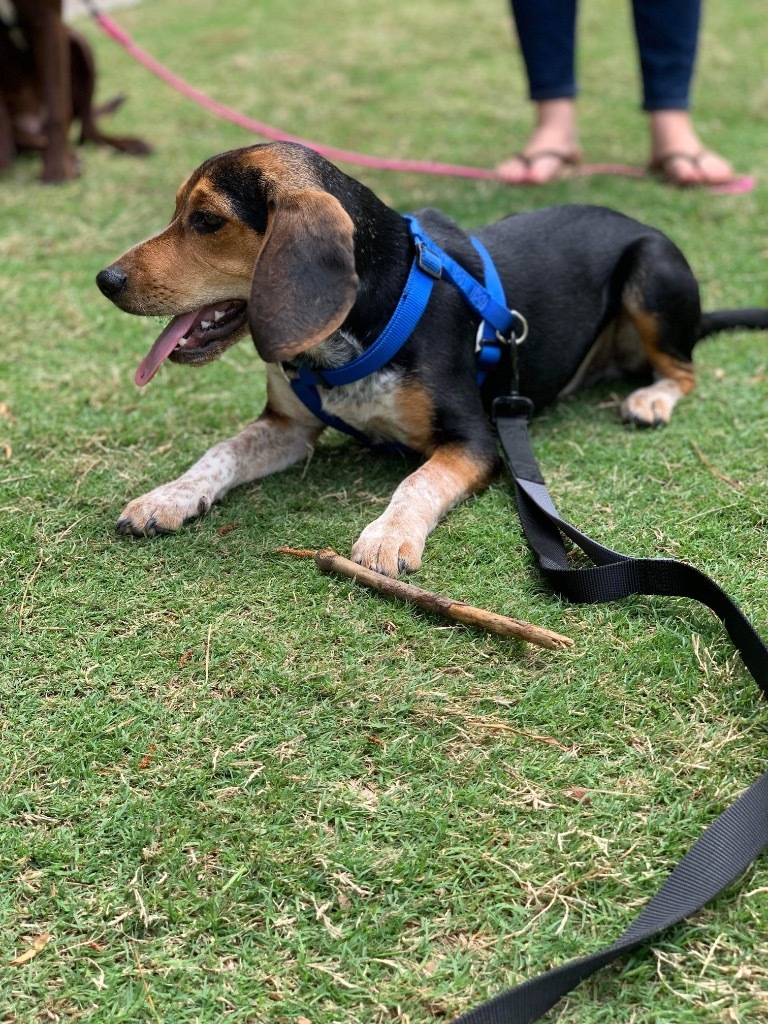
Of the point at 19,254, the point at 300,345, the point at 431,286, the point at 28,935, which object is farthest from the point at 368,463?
the point at 19,254

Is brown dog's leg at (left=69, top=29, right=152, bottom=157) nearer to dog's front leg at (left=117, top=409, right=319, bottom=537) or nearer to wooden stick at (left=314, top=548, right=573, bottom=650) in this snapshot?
dog's front leg at (left=117, top=409, right=319, bottom=537)

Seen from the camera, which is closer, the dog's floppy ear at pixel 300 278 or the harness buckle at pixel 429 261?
the dog's floppy ear at pixel 300 278

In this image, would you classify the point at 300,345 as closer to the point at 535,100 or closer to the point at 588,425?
the point at 588,425

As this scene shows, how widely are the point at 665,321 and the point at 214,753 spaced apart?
275cm

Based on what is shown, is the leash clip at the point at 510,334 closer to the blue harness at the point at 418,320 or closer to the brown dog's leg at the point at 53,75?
the blue harness at the point at 418,320

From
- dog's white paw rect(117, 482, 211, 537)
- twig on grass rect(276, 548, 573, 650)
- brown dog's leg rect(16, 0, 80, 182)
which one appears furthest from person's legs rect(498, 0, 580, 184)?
twig on grass rect(276, 548, 573, 650)

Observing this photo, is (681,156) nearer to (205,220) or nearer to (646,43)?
(646,43)

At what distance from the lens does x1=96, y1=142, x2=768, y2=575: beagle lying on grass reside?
317cm

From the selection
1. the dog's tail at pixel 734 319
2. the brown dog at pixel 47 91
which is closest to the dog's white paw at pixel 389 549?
the dog's tail at pixel 734 319

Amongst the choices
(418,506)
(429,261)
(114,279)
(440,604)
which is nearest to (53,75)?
(114,279)

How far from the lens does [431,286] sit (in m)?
3.67

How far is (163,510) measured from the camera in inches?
138

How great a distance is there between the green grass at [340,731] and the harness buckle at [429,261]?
29.7 inches

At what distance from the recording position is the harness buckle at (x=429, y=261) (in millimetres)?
3625
